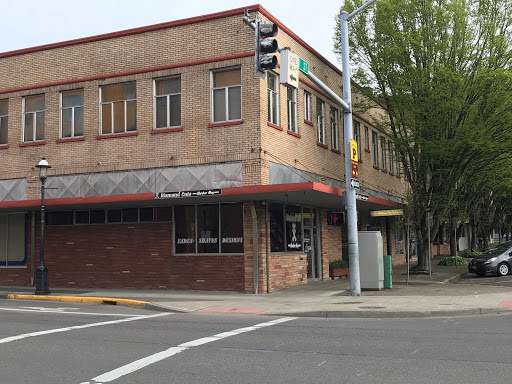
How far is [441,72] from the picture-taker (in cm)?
2138

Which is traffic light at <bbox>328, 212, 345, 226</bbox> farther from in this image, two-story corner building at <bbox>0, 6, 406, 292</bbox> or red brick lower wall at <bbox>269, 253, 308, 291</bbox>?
red brick lower wall at <bbox>269, 253, 308, 291</bbox>

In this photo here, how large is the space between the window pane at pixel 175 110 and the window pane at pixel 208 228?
3.05 m

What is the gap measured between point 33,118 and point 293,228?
11.1 m

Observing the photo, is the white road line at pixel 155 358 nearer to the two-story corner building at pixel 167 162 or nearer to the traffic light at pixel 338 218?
the two-story corner building at pixel 167 162

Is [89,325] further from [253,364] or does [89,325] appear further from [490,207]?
[490,207]

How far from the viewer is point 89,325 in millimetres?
11656

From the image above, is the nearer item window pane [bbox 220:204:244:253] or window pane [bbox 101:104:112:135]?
window pane [bbox 220:204:244:253]

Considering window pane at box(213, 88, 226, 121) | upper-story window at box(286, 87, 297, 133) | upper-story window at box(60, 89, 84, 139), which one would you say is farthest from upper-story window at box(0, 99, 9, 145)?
upper-story window at box(286, 87, 297, 133)

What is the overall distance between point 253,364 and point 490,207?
136 feet

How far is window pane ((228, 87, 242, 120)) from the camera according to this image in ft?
61.1

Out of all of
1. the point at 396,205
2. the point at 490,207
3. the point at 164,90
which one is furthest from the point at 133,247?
the point at 490,207

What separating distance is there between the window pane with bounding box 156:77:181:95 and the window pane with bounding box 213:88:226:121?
1.50m

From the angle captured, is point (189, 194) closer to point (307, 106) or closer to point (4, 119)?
point (307, 106)

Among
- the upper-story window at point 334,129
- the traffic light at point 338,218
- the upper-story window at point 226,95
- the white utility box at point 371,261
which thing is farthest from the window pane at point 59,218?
the upper-story window at point 334,129
